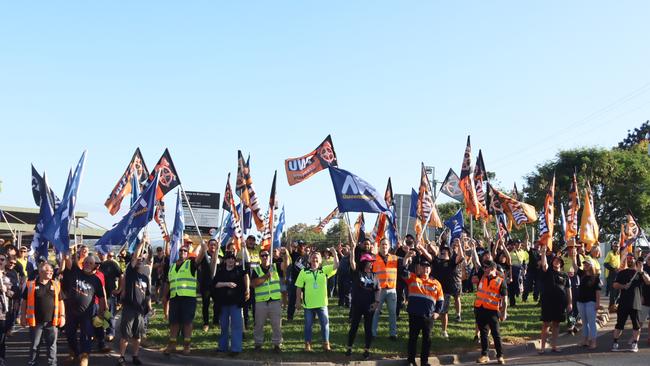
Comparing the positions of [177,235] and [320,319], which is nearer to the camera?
[320,319]

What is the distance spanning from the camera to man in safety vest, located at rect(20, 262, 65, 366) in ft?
35.1

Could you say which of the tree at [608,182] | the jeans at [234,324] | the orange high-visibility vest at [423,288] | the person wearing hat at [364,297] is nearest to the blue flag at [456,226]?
the person wearing hat at [364,297]

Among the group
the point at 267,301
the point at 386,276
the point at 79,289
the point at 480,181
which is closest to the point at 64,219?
the point at 79,289

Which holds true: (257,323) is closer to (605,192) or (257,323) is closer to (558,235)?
(558,235)

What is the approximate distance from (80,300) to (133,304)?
872mm

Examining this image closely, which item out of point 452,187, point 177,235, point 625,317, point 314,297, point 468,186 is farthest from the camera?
point 452,187

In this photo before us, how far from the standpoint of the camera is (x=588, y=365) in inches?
454

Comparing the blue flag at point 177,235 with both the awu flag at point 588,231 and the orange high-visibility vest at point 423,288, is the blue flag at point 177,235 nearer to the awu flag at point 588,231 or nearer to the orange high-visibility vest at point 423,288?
the orange high-visibility vest at point 423,288

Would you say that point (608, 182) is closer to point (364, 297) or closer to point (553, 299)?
point (553, 299)

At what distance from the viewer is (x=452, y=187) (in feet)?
62.3

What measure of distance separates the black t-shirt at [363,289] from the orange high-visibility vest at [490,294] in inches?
73.8

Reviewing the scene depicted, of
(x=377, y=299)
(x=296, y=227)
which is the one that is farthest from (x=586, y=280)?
(x=296, y=227)

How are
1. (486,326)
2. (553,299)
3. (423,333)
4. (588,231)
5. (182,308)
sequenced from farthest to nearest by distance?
(588,231), (553,299), (486,326), (182,308), (423,333)

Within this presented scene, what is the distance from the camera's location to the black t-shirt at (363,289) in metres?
12.1
